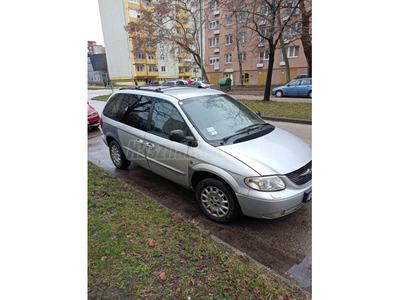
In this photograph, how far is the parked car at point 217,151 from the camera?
2.85m

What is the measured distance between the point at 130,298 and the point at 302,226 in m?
2.40

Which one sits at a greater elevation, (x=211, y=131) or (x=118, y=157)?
(x=211, y=131)

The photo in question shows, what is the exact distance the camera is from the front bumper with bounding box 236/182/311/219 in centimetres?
277

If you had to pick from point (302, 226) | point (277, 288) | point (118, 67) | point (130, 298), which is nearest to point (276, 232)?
point (302, 226)

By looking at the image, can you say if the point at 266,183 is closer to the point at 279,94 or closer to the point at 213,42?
the point at 279,94

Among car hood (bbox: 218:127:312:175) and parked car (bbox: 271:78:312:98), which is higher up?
parked car (bbox: 271:78:312:98)

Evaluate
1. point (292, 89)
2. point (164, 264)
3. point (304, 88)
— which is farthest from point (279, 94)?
point (164, 264)

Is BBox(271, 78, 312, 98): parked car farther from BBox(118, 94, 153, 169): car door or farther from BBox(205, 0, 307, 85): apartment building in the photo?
BBox(205, 0, 307, 85): apartment building

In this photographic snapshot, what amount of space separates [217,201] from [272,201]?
80 cm

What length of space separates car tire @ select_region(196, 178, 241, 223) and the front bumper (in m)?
0.15

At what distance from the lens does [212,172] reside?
10.2ft

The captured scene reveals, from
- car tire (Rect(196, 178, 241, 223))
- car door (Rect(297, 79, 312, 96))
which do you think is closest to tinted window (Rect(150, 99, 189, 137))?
car tire (Rect(196, 178, 241, 223))

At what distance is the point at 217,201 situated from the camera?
324 cm
